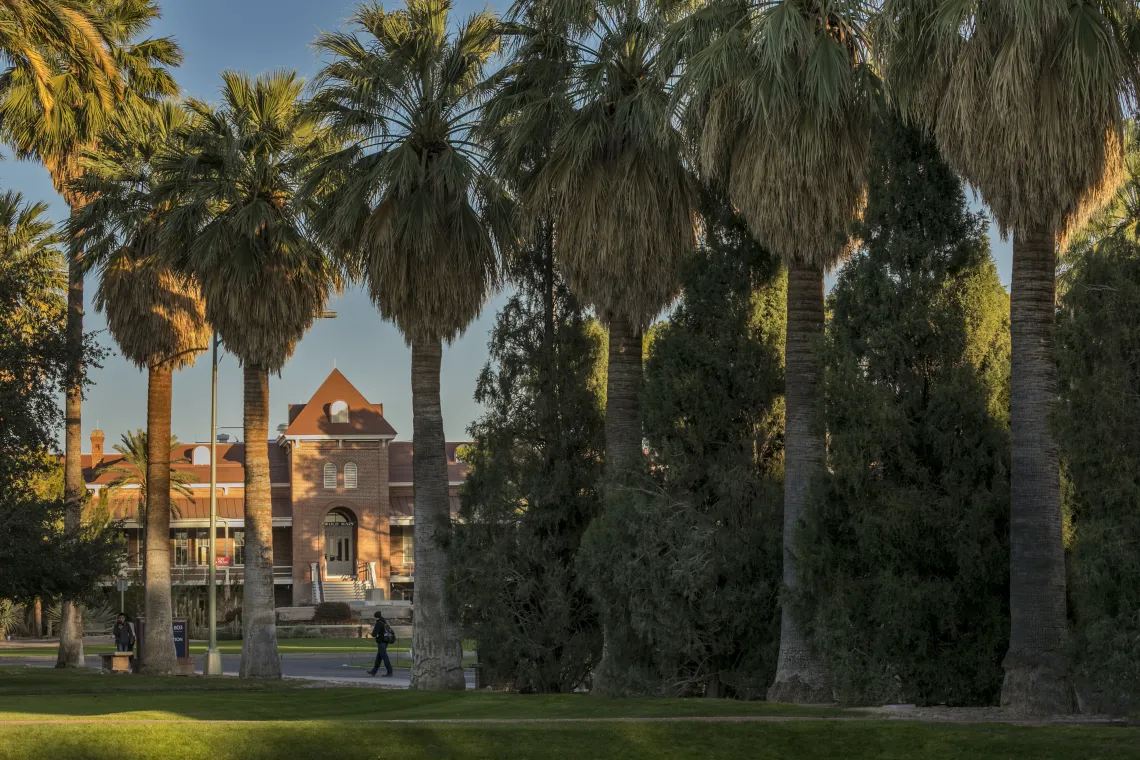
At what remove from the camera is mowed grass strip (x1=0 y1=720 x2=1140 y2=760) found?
540 inches

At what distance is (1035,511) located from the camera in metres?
15.7

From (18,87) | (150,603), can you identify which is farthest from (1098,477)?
(18,87)

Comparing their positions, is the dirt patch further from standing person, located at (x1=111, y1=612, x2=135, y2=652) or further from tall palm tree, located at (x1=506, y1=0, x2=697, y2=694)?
standing person, located at (x1=111, y1=612, x2=135, y2=652)

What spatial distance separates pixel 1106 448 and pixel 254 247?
19651 mm

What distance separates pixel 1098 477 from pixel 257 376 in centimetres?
2064

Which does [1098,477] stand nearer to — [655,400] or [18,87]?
[655,400]

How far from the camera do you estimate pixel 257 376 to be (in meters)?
30.6

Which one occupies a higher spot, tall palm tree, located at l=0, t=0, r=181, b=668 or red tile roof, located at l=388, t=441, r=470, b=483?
tall palm tree, located at l=0, t=0, r=181, b=668

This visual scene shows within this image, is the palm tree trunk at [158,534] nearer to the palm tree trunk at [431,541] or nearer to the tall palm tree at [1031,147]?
the palm tree trunk at [431,541]

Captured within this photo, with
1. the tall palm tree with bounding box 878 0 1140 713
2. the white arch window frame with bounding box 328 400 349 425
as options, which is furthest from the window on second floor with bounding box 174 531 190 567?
the tall palm tree with bounding box 878 0 1140 713

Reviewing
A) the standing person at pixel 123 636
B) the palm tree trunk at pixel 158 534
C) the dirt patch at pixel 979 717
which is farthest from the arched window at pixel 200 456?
the dirt patch at pixel 979 717

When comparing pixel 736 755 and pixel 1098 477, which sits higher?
pixel 1098 477

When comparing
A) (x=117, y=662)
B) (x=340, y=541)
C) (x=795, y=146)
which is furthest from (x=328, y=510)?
(x=795, y=146)

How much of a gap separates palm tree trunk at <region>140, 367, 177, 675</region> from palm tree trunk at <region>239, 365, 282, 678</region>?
346 centimetres
